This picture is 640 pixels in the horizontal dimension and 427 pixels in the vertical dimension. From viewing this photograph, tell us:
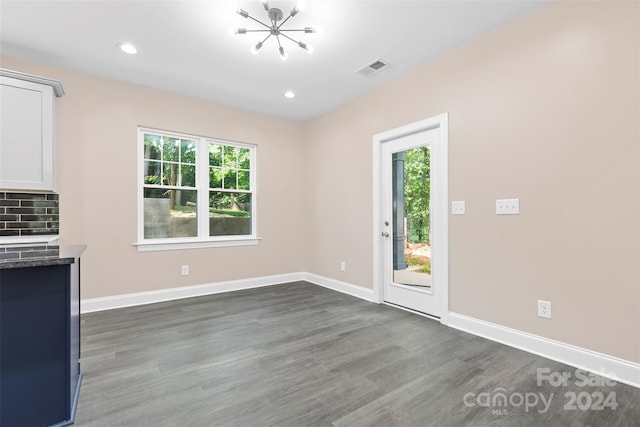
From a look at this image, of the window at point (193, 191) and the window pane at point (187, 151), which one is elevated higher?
the window pane at point (187, 151)

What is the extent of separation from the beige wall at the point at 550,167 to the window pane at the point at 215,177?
2848 millimetres

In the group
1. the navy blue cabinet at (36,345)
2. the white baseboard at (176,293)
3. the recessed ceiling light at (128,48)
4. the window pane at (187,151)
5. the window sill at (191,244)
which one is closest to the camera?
the navy blue cabinet at (36,345)

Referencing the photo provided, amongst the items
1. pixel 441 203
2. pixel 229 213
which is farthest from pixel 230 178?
pixel 441 203

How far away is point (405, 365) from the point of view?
2.25 m

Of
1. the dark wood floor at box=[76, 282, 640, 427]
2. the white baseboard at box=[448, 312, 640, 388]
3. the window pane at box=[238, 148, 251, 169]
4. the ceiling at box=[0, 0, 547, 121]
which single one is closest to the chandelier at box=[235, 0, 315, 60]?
the ceiling at box=[0, 0, 547, 121]

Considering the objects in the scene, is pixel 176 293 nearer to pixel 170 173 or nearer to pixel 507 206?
pixel 170 173

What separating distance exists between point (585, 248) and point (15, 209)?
16.9ft

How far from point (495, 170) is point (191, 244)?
12.4ft

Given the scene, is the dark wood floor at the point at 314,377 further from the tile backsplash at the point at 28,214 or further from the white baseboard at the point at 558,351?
the tile backsplash at the point at 28,214

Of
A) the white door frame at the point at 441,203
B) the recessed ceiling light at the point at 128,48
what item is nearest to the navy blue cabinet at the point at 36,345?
the recessed ceiling light at the point at 128,48

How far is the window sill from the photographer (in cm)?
390

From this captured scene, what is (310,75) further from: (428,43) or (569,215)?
(569,215)

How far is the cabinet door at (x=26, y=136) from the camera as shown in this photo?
278 centimetres

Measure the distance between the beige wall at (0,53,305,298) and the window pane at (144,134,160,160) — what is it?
164 millimetres
